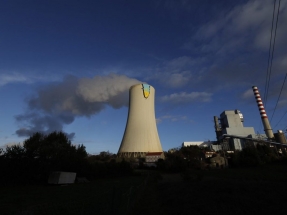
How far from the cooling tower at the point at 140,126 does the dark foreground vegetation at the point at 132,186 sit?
287 cm

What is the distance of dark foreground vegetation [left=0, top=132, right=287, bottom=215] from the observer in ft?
20.1

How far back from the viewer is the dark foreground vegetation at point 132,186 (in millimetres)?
6114

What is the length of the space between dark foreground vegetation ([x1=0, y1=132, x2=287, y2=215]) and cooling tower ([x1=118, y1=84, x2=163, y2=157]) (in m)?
2.87

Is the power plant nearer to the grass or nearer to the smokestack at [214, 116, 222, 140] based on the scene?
the smokestack at [214, 116, 222, 140]

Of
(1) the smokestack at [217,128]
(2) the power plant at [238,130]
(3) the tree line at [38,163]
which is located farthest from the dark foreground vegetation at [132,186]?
(1) the smokestack at [217,128]

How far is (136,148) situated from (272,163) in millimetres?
20197

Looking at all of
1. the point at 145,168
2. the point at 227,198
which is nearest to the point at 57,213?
the point at 227,198

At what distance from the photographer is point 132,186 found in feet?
29.7

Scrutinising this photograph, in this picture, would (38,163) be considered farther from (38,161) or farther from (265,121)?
(265,121)

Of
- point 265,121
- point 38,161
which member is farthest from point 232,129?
point 38,161

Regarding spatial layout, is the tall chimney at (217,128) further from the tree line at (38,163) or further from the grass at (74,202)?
the grass at (74,202)

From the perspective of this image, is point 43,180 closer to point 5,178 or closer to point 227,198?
point 5,178

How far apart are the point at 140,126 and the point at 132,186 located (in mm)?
16411

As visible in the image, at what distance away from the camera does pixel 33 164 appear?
1834cm
